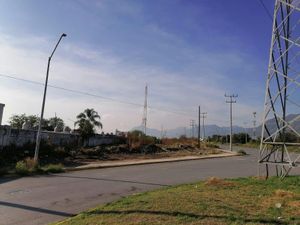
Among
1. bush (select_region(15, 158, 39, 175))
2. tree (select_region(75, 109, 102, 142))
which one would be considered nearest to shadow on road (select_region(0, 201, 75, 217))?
bush (select_region(15, 158, 39, 175))

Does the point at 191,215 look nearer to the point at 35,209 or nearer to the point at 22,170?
the point at 35,209

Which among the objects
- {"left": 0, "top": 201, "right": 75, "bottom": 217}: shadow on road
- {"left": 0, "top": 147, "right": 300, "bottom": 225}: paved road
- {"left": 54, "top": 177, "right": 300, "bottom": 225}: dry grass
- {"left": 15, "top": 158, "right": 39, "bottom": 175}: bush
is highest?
{"left": 15, "top": 158, "right": 39, "bottom": 175}: bush

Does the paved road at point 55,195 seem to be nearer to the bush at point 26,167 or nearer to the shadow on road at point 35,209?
the shadow on road at point 35,209

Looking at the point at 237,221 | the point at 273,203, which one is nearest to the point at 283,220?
the point at 237,221

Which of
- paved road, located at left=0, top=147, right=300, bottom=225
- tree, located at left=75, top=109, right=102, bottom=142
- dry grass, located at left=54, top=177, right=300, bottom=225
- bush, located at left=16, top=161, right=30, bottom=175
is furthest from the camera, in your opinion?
tree, located at left=75, top=109, right=102, bottom=142

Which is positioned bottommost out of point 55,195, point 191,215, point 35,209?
point 35,209

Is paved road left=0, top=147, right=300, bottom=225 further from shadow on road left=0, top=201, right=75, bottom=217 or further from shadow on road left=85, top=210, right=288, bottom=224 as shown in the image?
shadow on road left=85, top=210, right=288, bottom=224

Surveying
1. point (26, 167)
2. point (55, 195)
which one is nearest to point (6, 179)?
point (26, 167)

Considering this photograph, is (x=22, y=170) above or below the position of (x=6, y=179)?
above

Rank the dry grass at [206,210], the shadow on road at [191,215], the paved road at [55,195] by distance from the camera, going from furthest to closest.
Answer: the paved road at [55,195] < the dry grass at [206,210] < the shadow on road at [191,215]

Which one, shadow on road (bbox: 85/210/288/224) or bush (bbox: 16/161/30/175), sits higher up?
bush (bbox: 16/161/30/175)

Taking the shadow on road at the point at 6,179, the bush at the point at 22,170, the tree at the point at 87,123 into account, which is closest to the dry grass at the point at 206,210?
the shadow on road at the point at 6,179

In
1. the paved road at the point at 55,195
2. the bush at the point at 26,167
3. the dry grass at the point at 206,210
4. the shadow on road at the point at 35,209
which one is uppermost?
→ the bush at the point at 26,167

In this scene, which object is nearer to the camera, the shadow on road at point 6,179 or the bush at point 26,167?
the shadow on road at point 6,179
